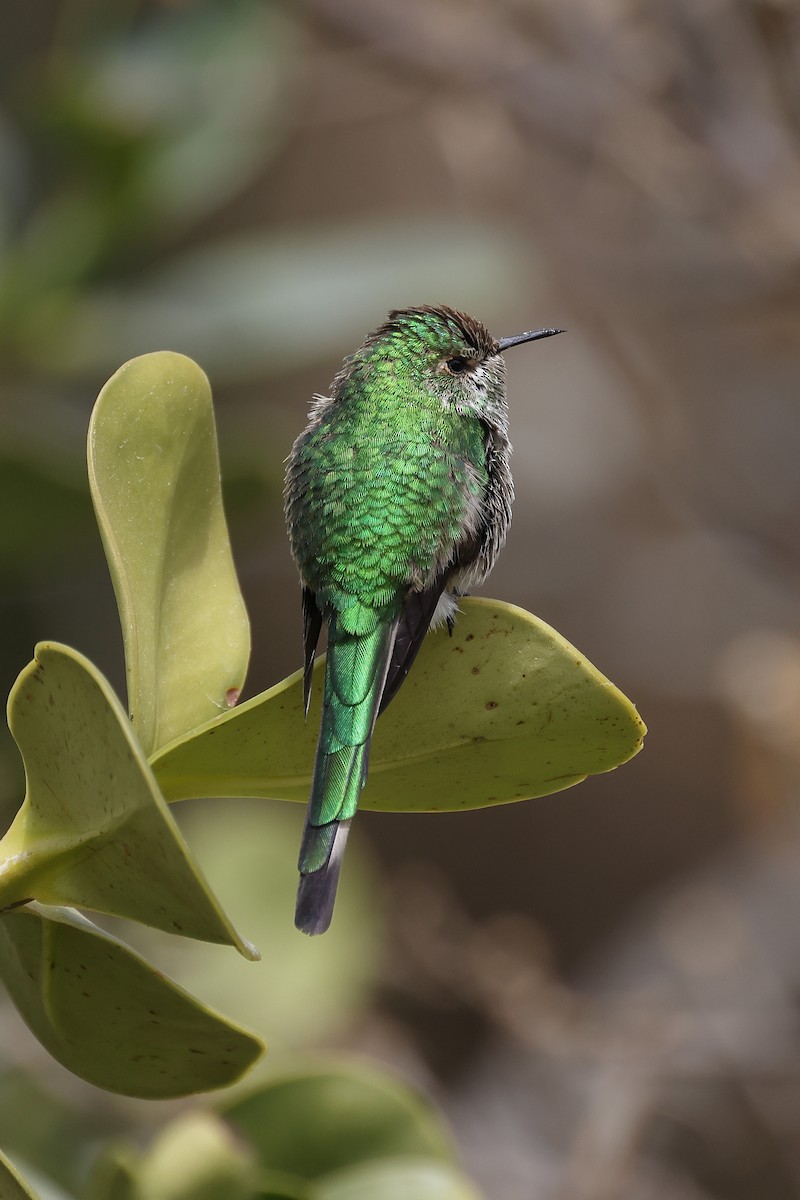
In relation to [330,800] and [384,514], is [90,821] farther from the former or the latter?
[384,514]

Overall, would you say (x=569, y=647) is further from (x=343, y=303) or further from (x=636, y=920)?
(x=636, y=920)

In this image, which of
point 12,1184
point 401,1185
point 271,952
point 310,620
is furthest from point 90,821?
point 271,952

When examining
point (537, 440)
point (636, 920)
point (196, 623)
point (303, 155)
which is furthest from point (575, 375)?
point (196, 623)

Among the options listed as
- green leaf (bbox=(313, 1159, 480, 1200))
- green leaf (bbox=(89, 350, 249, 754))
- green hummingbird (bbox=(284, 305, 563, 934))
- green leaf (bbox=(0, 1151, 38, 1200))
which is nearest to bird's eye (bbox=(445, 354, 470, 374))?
green hummingbird (bbox=(284, 305, 563, 934))

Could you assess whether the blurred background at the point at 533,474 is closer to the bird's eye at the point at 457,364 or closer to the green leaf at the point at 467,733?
the bird's eye at the point at 457,364

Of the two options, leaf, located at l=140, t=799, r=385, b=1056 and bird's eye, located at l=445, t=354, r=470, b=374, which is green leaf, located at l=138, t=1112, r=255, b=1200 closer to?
bird's eye, located at l=445, t=354, r=470, b=374
